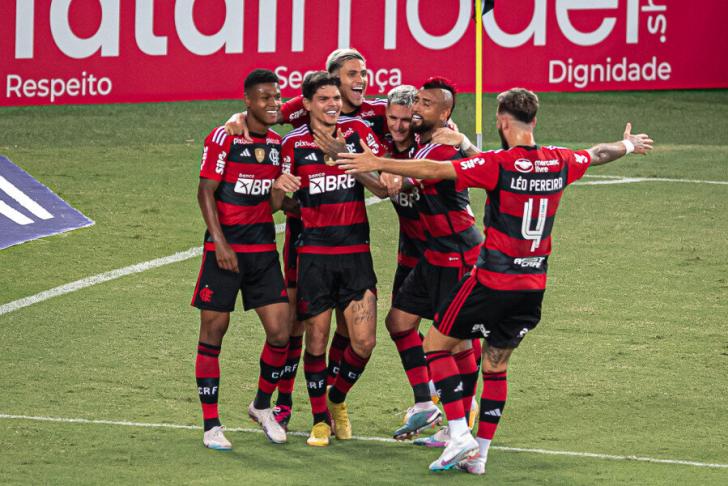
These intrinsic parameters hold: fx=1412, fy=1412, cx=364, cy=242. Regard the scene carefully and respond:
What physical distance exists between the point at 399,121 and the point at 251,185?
1.06 meters

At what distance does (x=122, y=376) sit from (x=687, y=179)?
9.87 m

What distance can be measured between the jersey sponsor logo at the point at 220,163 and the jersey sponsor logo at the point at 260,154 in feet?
0.69

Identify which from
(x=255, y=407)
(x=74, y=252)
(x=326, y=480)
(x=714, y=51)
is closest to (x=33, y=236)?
(x=74, y=252)

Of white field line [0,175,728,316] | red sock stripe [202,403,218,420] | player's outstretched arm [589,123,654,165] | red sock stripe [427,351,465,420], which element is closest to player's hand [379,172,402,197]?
red sock stripe [427,351,465,420]

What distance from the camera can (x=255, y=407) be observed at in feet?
30.6

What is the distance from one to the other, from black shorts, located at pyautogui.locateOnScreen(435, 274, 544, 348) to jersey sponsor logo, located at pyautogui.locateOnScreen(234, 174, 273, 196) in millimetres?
1408

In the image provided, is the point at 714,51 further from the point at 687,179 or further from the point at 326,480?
the point at 326,480

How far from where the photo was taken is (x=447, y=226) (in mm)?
9031

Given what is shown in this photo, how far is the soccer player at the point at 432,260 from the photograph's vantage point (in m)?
8.98

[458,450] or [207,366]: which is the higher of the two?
[207,366]

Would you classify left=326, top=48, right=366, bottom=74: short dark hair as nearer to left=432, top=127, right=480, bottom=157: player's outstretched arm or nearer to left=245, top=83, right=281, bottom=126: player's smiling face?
left=245, top=83, right=281, bottom=126: player's smiling face

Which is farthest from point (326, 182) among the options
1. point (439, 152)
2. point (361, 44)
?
point (361, 44)

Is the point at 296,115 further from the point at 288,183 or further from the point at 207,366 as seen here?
the point at 207,366

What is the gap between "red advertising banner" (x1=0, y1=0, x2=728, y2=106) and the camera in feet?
66.8
